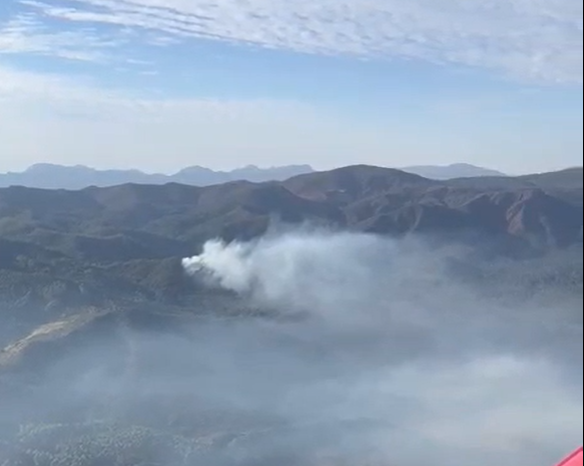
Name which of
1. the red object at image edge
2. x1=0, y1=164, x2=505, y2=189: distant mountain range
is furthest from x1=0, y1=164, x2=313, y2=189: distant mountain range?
the red object at image edge

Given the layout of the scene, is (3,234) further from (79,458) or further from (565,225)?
(565,225)

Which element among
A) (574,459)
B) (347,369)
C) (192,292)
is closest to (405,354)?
(347,369)

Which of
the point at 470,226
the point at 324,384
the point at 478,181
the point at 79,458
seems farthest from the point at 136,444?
the point at 478,181

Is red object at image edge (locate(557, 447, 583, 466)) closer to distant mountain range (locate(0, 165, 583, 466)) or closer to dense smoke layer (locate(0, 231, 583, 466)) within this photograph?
dense smoke layer (locate(0, 231, 583, 466))

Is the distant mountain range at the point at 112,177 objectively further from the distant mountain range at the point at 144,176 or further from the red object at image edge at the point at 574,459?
the red object at image edge at the point at 574,459

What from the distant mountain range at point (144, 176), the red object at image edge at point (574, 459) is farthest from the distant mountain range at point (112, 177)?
the red object at image edge at point (574, 459)

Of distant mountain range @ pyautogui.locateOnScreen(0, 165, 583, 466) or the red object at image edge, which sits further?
distant mountain range @ pyautogui.locateOnScreen(0, 165, 583, 466)

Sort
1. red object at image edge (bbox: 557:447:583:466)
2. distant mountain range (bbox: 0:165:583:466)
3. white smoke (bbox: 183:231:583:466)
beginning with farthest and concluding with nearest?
distant mountain range (bbox: 0:165:583:466), white smoke (bbox: 183:231:583:466), red object at image edge (bbox: 557:447:583:466)

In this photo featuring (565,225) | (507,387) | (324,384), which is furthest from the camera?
(324,384)
